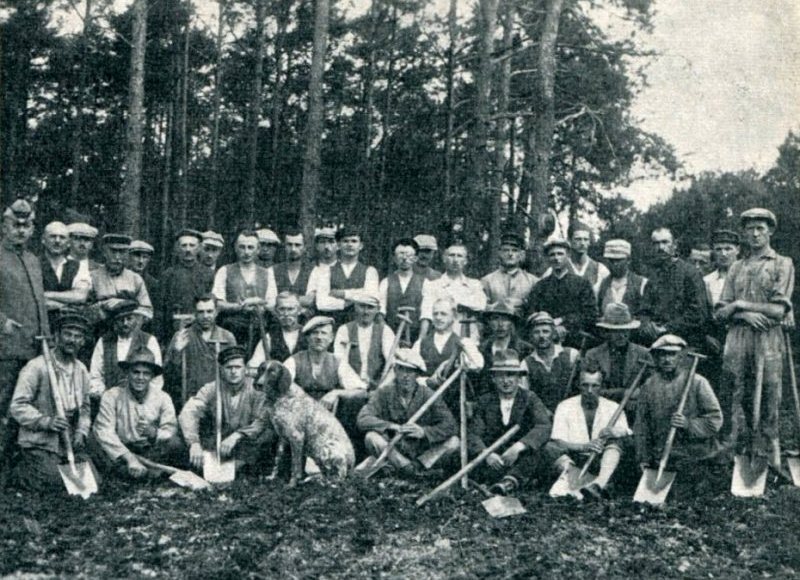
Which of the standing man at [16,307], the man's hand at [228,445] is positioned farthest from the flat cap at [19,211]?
the man's hand at [228,445]

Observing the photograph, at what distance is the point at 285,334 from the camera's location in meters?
8.24

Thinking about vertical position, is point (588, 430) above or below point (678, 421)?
below

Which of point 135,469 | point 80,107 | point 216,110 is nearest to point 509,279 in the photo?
point 135,469

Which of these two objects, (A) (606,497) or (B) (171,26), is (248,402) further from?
(B) (171,26)

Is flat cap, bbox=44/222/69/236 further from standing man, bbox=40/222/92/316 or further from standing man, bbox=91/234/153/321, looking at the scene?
standing man, bbox=91/234/153/321

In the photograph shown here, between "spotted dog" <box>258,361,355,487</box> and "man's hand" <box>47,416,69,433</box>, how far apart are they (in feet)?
4.97

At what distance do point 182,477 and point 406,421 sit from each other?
1.85 meters

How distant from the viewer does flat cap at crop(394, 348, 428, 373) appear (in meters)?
7.36

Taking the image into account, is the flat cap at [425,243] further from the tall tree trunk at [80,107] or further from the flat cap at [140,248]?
the tall tree trunk at [80,107]

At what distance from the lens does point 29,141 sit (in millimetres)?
22656

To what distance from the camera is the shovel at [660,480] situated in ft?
22.0

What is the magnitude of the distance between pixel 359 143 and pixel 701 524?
1948 centimetres

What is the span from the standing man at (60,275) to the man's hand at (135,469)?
1526mm

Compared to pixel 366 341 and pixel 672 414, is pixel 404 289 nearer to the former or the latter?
pixel 366 341
